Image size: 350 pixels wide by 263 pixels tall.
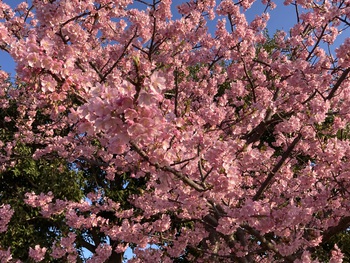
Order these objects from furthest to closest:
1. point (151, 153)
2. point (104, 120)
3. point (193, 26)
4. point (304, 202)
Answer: point (193, 26) < point (304, 202) < point (151, 153) < point (104, 120)

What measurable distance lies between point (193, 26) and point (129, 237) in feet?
14.5

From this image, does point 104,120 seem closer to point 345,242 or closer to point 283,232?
point 283,232

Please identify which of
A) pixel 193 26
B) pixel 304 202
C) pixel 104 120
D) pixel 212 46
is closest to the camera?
pixel 104 120

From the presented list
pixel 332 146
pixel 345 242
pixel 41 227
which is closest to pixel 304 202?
pixel 332 146

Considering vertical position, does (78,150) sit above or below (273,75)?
below

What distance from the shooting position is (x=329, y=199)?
645 centimetres

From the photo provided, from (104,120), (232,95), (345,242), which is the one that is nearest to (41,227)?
(232,95)

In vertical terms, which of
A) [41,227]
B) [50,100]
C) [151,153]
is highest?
[41,227]

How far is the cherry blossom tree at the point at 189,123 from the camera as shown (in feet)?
10.7

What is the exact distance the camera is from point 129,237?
24.5 feet

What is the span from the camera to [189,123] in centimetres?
461

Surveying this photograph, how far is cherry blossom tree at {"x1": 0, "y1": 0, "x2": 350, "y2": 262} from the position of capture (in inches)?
128

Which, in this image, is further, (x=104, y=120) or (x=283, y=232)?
(x=283, y=232)

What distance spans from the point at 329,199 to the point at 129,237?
3.64 meters
